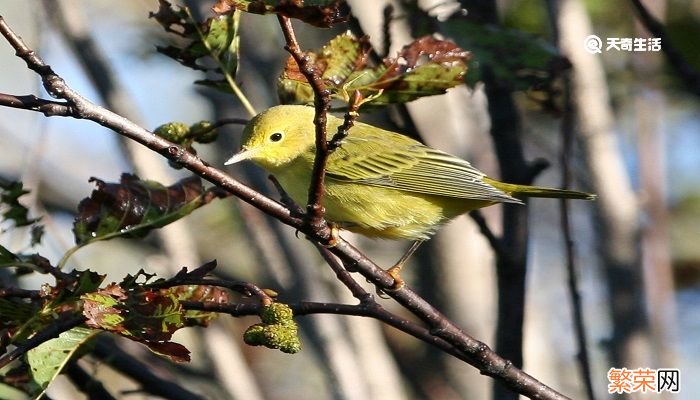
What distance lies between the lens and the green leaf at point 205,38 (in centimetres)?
285

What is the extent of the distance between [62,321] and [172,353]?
1.17 feet

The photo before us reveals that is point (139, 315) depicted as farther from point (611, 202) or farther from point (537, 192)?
point (611, 202)

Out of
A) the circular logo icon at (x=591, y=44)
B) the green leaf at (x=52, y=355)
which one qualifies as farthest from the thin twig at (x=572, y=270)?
the green leaf at (x=52, y=355)

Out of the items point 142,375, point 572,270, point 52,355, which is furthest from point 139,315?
point 572,270

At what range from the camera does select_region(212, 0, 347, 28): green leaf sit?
163 centimetres

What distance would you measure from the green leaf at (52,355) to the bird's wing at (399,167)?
5.62 feet

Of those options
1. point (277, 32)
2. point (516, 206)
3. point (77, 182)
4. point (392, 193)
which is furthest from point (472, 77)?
point (77, 182)

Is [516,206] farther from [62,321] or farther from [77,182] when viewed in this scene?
[77,182]

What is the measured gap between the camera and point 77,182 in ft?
19.6

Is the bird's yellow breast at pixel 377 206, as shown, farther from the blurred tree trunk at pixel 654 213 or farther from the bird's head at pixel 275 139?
the blurred tree trunk at pixel 654 213

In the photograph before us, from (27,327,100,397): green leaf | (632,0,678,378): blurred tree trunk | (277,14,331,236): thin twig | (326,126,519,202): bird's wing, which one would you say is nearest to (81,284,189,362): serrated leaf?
(27,327,100,397): green leaf

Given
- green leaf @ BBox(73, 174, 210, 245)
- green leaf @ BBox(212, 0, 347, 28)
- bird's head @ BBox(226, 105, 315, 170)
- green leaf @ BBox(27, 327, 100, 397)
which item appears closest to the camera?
green leaf @ BBox(212, 0, 347, 28)

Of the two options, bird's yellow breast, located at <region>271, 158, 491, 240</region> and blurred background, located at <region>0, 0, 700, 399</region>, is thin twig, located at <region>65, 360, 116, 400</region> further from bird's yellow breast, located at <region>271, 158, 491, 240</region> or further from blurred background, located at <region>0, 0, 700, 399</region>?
bird's yellow breast, located at <region>271, 158, 491, 240</region>

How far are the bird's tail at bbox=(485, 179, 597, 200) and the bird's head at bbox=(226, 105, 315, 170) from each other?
0.80 metres
